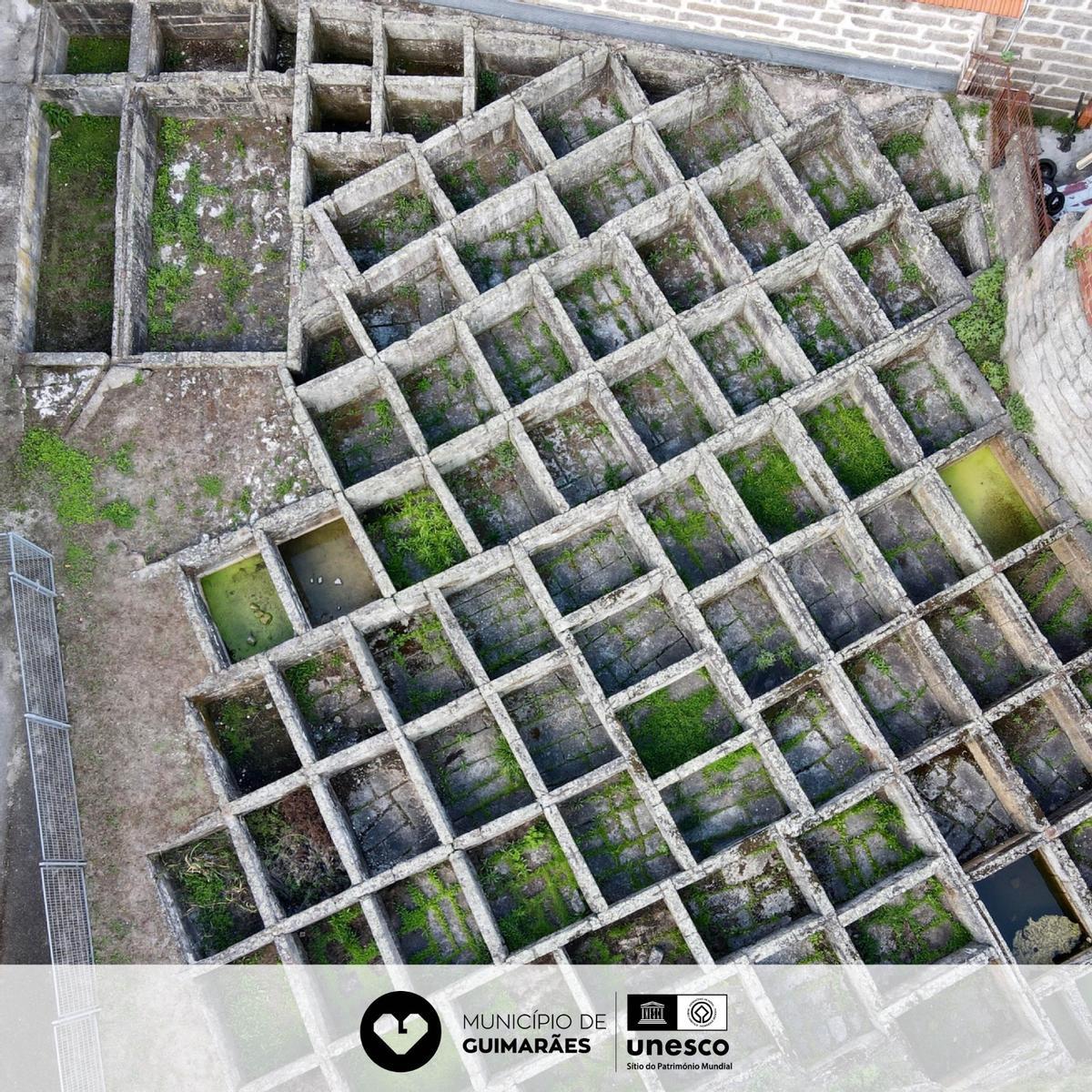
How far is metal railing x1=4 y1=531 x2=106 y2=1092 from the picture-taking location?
11.7 m

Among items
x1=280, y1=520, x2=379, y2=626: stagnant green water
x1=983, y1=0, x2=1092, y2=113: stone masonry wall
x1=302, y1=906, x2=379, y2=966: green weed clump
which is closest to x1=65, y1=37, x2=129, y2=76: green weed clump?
x1=280, y1=520, x2=379, y2=626: stagnant green water

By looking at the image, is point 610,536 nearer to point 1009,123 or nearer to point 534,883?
point 534,883

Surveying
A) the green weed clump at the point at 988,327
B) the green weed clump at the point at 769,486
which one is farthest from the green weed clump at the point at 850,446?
the green weed clump at the point at 988,327

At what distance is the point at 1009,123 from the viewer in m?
13.3

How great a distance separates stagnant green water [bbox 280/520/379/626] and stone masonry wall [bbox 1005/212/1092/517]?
33.1 ft

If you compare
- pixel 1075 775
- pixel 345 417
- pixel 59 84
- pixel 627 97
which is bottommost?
pixel 1075 775

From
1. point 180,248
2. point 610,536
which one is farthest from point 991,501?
point 180,248

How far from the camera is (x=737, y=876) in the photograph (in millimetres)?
12445

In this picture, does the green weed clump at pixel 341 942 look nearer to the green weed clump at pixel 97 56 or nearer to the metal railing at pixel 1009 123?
the metal railing at pixel 1009 123

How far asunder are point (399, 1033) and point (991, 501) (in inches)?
449

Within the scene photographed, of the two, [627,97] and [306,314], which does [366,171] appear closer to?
[306,314]

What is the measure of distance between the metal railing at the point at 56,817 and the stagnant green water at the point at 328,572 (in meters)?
3.46

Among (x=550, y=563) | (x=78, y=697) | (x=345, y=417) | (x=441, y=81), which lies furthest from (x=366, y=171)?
(x=78, y=697)

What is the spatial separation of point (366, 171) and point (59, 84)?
16.9 ft
